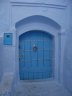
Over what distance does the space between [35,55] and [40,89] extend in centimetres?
97

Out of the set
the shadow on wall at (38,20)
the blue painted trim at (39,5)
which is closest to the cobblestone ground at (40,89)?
the shadow on wall at (38,20)

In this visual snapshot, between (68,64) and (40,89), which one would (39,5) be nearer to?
(68,64)

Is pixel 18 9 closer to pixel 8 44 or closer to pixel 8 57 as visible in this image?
pixel 8 44

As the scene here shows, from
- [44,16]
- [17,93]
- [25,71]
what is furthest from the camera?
[25,71]

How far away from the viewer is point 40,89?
482 centimetres

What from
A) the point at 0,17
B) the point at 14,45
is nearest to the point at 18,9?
the point at 0,17

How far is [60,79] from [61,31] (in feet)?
4.22

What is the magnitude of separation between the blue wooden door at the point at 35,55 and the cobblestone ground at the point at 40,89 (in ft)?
0.94

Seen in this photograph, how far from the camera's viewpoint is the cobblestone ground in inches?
183

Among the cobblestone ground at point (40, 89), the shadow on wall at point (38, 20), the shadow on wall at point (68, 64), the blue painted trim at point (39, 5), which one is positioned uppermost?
the blue painted trim at point (39, 5)

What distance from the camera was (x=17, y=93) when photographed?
4570 mm

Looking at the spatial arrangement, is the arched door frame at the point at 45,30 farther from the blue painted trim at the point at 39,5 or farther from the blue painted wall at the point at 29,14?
the blue painted trim at the point at 39,5

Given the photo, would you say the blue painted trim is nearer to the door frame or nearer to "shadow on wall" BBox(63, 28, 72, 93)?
the door frame

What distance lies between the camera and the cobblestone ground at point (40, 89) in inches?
183
